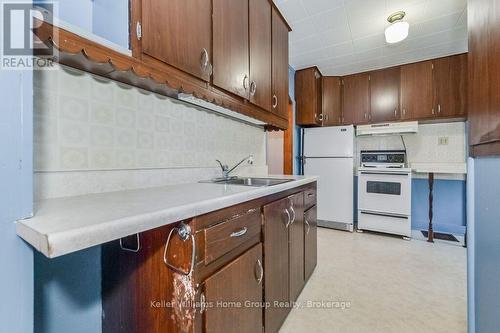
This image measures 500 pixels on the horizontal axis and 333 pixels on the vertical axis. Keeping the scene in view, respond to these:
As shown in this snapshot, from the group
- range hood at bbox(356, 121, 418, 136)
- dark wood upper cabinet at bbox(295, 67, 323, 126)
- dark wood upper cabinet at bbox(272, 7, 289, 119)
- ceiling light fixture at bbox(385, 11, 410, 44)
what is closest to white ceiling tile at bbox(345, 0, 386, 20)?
ceiling light fixture at bbox(385, 11, 410, 44)

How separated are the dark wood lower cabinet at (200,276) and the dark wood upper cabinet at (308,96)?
247cm

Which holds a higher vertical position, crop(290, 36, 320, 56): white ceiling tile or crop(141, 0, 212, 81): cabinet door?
crop(290, 36, 320, 56): white ceiling tile

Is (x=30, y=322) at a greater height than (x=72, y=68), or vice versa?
(x=72, y=68)

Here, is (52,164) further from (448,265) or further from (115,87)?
(448,265)

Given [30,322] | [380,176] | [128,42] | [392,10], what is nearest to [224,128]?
[128,42]

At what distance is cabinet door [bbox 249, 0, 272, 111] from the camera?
1615mm

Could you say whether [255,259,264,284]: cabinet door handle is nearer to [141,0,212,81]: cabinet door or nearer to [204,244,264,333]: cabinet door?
[204,244,264,333]: cabinet door

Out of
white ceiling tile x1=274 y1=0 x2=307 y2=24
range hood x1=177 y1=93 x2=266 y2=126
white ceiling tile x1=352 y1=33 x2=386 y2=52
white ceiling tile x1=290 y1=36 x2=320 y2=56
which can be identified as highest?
white ceiling tile x1=274 y1=0 x2=307 y2=24

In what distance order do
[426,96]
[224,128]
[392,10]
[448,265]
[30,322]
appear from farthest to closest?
[426,96], [448,265], [392,10], [224,128], [30,322]

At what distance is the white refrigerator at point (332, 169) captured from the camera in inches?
134

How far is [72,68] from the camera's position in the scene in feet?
2.96

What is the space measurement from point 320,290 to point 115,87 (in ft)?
6.56

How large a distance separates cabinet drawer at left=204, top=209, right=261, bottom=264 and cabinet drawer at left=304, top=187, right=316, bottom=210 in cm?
81

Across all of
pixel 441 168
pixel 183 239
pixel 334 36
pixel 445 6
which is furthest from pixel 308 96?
pixel 183 239
